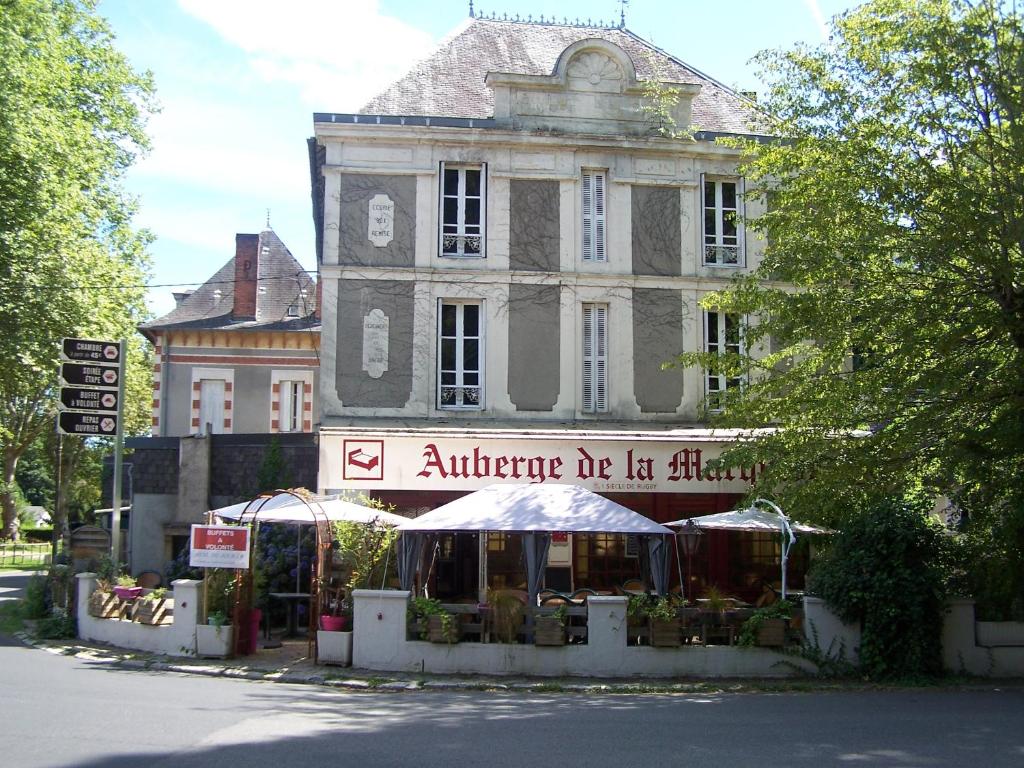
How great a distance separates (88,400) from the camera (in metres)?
A: 17.2

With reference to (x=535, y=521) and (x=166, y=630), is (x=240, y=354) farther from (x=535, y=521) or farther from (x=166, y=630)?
(x=535, y=521)

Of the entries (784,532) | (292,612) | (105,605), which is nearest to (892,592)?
(784,532)

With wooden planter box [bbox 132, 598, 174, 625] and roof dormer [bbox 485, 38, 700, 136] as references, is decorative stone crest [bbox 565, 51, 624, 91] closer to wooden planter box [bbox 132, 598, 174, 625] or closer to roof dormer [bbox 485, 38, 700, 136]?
roof dormer [bbox 485, 38, 700, 136]

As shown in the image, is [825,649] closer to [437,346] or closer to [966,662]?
[966,662]

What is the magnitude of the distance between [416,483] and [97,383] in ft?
18.5

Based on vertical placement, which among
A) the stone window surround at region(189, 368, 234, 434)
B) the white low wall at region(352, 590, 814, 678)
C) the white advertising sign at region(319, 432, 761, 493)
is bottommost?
the white low wall at region(352, 590, 814, 678)

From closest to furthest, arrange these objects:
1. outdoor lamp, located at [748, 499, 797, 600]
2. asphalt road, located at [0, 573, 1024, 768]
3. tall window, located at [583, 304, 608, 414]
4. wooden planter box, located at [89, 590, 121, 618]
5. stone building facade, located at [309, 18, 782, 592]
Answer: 1. asphalt road, located at [0, 573, 1024, 768]
2. outdoor lamp, located at [748, 499, 797, 600]
3. wooden planter box, located at [89, 590, 121, 618]
4. stone building facade, located at [309, 18, 782, 592]
5. tall window, located at [583, 304, 608, 414]

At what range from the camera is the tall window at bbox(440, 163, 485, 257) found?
19578 millimetres

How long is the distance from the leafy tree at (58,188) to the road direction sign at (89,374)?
6006mm

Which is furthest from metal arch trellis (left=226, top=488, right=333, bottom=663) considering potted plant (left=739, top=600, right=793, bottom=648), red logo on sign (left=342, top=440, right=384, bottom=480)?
potted plant (left=739, top=600, right=793, bottom=648)

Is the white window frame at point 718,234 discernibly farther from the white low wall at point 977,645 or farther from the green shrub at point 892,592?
the white low wall at point 977,645

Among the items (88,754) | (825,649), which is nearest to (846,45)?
(825,649)

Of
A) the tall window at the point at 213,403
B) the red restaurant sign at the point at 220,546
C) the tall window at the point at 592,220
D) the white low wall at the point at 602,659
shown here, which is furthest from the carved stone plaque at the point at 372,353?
the tall window at the point at 213,403

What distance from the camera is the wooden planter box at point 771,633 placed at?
13.0 metres
